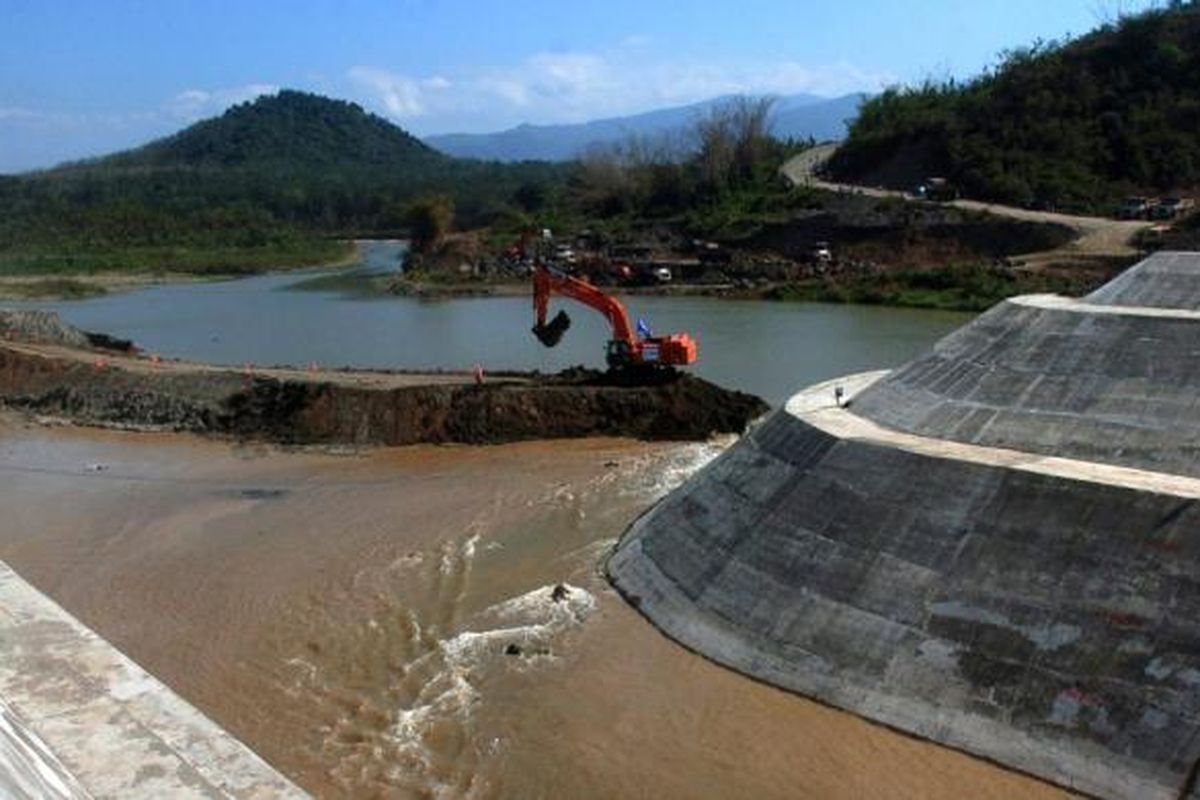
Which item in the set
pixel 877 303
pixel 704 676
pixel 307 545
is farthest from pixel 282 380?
pixel 877 303

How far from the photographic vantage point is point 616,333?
26938mm

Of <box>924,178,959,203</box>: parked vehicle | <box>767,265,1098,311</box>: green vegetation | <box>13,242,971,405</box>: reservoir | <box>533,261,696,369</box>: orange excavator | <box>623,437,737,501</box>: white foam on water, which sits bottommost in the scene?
<box>623,437,737,501</box>: white foam on water

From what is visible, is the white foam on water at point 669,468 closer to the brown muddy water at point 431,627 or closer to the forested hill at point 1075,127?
the brown muddy water at point 431,627

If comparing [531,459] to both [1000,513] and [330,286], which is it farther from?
[330,286]

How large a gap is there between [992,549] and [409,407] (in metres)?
17.3

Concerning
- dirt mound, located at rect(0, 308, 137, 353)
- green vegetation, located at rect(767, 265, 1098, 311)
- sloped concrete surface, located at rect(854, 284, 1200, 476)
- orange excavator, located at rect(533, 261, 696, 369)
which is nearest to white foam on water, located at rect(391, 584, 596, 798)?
sloped concrete surface, located at rect(854, 284, 1200, 476)

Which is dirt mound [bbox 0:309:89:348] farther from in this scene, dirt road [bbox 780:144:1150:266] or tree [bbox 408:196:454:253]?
tree [bbox 408:196:454:253]

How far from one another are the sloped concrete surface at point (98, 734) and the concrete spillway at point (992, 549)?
22.3ft

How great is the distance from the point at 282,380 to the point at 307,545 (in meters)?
11.4

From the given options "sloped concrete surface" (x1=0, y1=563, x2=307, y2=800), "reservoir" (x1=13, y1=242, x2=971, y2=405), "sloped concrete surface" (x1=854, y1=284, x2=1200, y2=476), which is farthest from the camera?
"reservoir" (x1=13, y1=242, x2=971, y2=405)

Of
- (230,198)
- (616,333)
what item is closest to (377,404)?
(616,333)

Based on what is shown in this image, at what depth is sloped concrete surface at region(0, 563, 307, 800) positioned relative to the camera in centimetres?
679

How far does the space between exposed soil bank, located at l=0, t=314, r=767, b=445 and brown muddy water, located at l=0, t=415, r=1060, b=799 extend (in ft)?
2.97

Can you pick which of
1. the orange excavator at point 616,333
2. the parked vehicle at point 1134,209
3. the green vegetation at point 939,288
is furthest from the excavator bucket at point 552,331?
the parked vehicle at point 1134,209
